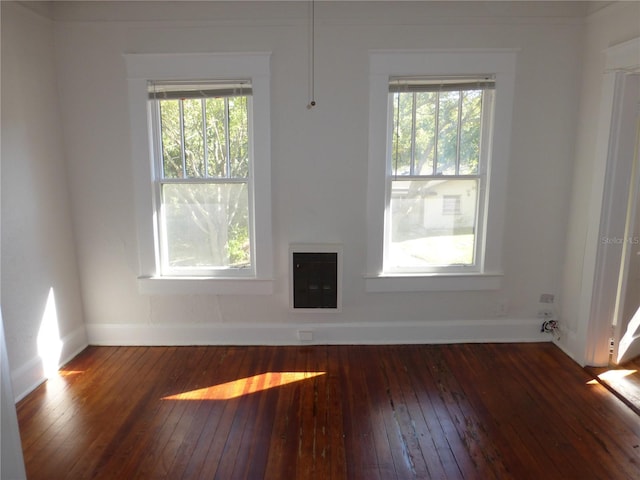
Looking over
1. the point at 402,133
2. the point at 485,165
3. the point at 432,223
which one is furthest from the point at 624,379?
the point at 402,133

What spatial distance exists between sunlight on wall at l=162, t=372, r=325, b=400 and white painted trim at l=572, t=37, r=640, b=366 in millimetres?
2054

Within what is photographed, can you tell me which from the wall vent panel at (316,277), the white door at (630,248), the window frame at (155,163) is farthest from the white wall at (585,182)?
the window frame at (155,163)

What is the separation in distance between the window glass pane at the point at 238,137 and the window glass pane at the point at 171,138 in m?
0.42

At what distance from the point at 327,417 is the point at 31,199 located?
251cm

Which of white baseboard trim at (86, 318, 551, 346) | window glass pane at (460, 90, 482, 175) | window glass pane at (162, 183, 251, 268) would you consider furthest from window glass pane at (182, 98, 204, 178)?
window glass pane at (460, 90, 482, 175)

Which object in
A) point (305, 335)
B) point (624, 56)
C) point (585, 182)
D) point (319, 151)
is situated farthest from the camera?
point (305, 335)

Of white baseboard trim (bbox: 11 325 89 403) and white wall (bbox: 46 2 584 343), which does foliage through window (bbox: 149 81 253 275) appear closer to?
white wall (bbox: 46 2 584 343)

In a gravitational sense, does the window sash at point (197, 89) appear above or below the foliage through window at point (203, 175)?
above

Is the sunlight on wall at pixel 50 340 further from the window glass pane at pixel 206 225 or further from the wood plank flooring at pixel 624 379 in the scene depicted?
the wood plank flooring at pixel 624 379

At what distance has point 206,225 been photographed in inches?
130

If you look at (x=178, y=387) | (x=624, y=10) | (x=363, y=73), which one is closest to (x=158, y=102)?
(x=363, y=73)

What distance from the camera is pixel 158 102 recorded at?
10.3ft

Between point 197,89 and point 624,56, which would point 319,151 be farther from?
point 624,56

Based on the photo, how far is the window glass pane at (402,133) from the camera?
10.3 ft
